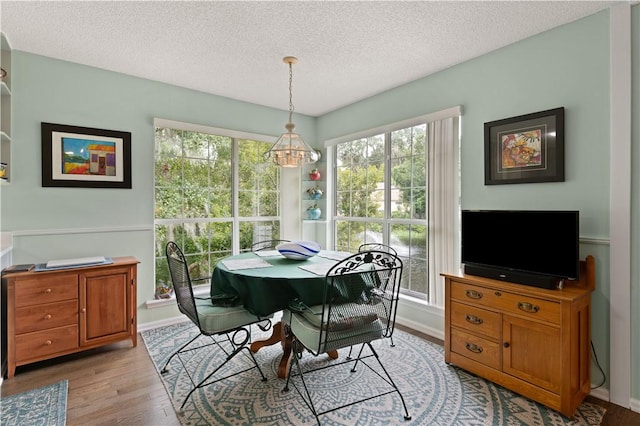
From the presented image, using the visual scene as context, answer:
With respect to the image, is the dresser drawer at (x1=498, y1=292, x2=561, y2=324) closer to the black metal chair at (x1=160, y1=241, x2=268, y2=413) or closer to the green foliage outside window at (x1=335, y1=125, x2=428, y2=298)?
the green foliage outside window at (x1=335, y1=125, x2=428, y2=298)

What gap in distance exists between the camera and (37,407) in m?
2.13

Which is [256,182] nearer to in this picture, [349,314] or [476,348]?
[349,314]

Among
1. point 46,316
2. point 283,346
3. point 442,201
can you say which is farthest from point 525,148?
point 46,316

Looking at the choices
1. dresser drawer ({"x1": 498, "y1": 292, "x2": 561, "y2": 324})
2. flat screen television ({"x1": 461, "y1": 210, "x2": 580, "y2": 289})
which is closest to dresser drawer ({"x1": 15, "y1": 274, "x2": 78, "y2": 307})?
flat screen television ({"x1": 461, "y1": 210, "x2": 580, "y2": 289})

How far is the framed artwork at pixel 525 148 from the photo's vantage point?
8.14 ft

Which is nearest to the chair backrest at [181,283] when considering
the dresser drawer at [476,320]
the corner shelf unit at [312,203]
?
the dresser drawer at [476,320]

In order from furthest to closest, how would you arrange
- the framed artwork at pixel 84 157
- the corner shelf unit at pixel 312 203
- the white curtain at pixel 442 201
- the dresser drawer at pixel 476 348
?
the corner shelf unit at pixel 312 203 < the white curtain at pixel 442 201 < the framed artwork at pixel 84 157 < the dresser drawer at pixel 476 348

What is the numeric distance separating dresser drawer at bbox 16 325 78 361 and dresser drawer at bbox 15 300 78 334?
4 centimetres

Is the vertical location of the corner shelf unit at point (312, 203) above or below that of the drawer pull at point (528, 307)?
above

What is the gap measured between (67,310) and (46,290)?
22cm

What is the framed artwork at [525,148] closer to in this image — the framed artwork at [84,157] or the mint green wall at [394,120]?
the mint green wall at [394,120]

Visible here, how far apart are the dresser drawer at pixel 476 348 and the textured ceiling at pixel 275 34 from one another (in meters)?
2.29

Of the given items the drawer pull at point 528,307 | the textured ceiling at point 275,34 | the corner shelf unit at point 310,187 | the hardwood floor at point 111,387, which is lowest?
the hardwood floor at point 111,387

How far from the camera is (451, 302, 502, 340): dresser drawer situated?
93.1 inches
